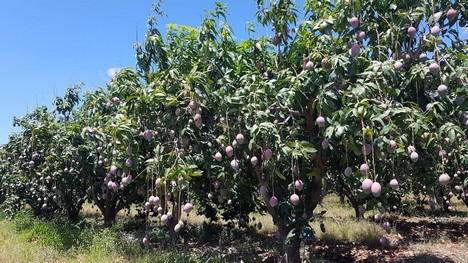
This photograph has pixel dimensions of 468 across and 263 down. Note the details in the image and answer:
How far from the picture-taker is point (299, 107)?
3637 mm

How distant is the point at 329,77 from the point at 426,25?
105 centimetres

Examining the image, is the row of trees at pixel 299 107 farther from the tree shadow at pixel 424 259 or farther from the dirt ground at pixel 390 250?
the tree shadow at pixel 424 259

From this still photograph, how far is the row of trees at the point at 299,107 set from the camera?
2.90 m

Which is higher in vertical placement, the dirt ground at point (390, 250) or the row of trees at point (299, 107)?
the row of trees at point (299, 107)

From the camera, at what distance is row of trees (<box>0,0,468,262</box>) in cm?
290

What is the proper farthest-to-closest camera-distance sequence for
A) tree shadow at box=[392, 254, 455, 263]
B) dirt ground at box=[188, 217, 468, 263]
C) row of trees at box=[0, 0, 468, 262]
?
dirt ground at box=[188, 217, 468, 263], tree shadow at box=[392, 254, 455, 263], row of trees at box=[0, 0, 468, 262]

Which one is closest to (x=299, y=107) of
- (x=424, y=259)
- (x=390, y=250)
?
(x=424, y=259)

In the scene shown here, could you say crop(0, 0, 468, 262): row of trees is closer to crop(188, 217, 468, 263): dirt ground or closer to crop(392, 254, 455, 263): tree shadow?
crop(188, 217, 468, 263): dirt ground

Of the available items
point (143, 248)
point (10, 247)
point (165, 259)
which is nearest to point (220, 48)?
point (165, 259)

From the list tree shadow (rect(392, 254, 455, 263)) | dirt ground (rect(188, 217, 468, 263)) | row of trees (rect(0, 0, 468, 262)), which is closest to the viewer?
row of trees (rect(0, 0, 468, 262))

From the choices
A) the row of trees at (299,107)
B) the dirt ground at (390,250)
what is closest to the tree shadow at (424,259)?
the dirt ground at (390,250)

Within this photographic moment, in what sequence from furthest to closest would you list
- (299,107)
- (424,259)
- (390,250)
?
1. (390,250)
2. (424,259)
3. (299,107)

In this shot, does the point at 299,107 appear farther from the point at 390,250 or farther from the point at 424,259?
the point at 390,250

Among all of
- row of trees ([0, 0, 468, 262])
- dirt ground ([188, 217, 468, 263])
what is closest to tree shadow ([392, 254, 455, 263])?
dirt ground ([188, 217, 468, 263])
